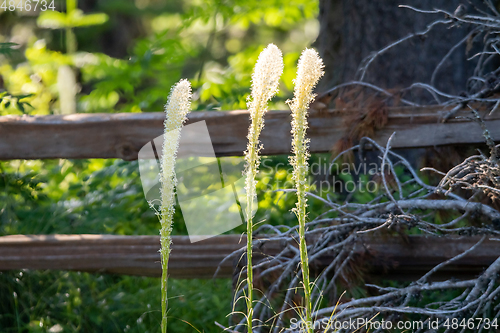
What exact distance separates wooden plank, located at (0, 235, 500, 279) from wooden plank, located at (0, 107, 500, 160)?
451mm

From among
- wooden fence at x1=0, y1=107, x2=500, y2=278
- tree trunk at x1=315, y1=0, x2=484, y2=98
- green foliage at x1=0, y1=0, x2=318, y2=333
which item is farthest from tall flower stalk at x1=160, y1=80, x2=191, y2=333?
tree trunk at x1=315, y1=0, x2=484, y2=98

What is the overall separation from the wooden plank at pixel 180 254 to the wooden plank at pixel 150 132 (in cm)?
45

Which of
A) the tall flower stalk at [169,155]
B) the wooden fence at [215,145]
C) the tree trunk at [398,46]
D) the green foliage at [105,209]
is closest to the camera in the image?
the tall flower stalk at [169,155]

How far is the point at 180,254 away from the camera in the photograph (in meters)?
2.10

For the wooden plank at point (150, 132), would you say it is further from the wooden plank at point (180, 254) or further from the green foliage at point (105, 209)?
the wooden plank at point (180, 254)

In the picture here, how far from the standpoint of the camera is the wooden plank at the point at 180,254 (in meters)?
1.94

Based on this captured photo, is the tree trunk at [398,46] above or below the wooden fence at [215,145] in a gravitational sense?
above

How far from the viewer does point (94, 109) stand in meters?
4.20

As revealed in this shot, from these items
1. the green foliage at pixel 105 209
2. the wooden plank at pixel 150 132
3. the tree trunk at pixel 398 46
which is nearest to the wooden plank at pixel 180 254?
the green foliage at pixel 105 209

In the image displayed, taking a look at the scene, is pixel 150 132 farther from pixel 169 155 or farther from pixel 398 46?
pixel 398 46

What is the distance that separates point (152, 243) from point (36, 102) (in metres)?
2.92

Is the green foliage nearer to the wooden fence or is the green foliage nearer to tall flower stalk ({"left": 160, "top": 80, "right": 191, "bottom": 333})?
the wooden fence

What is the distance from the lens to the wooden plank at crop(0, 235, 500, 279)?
1939 mm

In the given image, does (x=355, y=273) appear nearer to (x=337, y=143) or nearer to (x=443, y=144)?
(x=337, y=143)
